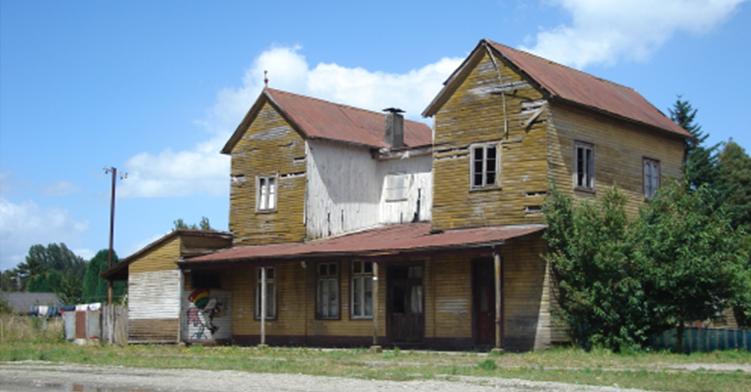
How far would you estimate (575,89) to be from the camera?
2916 cm

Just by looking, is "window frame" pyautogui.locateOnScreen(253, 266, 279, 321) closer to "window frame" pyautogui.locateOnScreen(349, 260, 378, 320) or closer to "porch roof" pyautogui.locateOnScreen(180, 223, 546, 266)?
"porch roof" pyautogui.locateOnScreen(180, 223, 546, 266)

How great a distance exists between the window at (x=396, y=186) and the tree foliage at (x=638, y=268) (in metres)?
8.16

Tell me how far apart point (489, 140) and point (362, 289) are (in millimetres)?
6436

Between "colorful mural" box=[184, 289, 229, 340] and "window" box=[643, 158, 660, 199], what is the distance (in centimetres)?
1456

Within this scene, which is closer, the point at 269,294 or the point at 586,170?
the point at 586,170

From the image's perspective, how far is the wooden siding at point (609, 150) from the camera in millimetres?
27406

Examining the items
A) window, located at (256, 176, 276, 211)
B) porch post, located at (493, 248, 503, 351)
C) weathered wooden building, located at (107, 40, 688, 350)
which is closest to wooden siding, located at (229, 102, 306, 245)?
weathered wooden building, located at (107, 40, 688, 350)

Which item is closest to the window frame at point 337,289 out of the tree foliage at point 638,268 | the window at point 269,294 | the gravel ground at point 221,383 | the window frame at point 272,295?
the window frame at point 272,295

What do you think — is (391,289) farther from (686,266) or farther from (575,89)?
(686,266)

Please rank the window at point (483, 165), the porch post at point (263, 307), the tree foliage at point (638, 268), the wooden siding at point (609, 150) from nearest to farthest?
the tree foliage at point (638, 268) < the wooden siding at point (609, 150) < the window at point (483, 165) < the porch post at point (263, 307)

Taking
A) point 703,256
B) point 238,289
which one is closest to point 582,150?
point 703,256

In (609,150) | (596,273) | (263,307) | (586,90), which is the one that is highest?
(586,90)

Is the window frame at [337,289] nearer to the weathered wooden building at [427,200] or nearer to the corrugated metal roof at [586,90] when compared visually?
the weathered wooden building at [427,200]

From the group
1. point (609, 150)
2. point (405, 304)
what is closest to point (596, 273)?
point (609, 150)
